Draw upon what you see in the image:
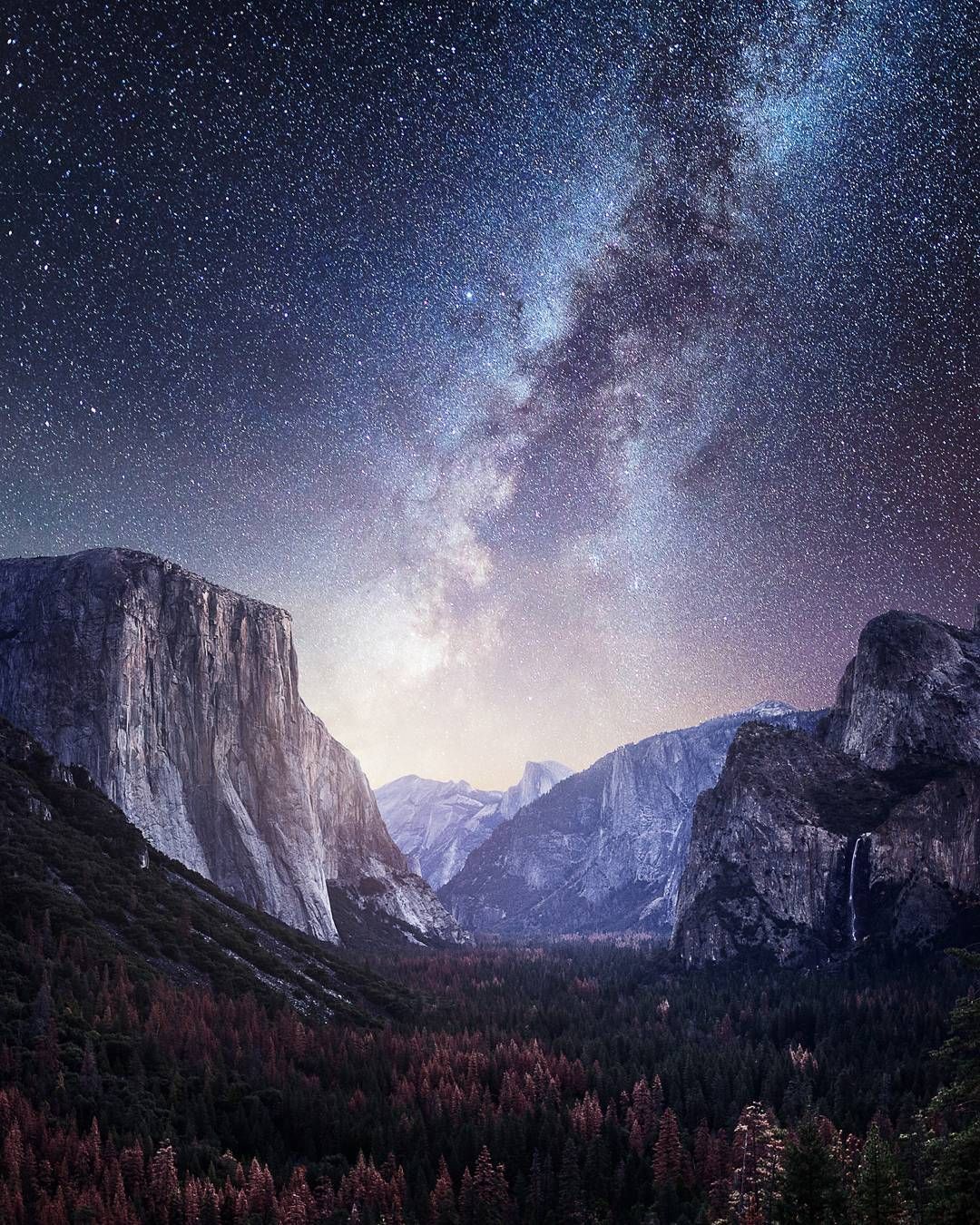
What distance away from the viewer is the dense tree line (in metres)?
41.0

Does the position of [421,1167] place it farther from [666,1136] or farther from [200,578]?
[200,578]

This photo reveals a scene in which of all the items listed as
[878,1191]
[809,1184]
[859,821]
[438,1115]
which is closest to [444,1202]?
[438,1115]

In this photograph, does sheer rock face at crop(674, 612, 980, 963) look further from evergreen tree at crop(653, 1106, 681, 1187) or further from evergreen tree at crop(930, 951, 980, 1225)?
evergreen tree at crop(930, 951, 980, 1225)

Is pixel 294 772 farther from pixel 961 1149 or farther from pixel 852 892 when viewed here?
pixel 961 1149

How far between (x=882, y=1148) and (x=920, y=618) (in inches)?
6887

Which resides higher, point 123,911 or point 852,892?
point 123,911

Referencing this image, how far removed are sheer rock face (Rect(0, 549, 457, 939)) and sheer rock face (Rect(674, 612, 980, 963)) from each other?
87.3 meters

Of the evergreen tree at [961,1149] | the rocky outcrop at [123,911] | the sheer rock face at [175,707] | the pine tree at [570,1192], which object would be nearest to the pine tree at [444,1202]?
the pine tree at [570,1192]

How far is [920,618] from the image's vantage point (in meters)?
179

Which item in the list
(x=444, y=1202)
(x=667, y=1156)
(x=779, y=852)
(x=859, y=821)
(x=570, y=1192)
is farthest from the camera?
(x=779, y=852)

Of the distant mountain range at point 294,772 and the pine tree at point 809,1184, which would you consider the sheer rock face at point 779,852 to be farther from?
the pine tree at point 809,1184

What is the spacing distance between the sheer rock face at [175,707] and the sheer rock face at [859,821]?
286 ft

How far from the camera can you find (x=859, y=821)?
520 ft

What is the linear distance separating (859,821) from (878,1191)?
148 m
